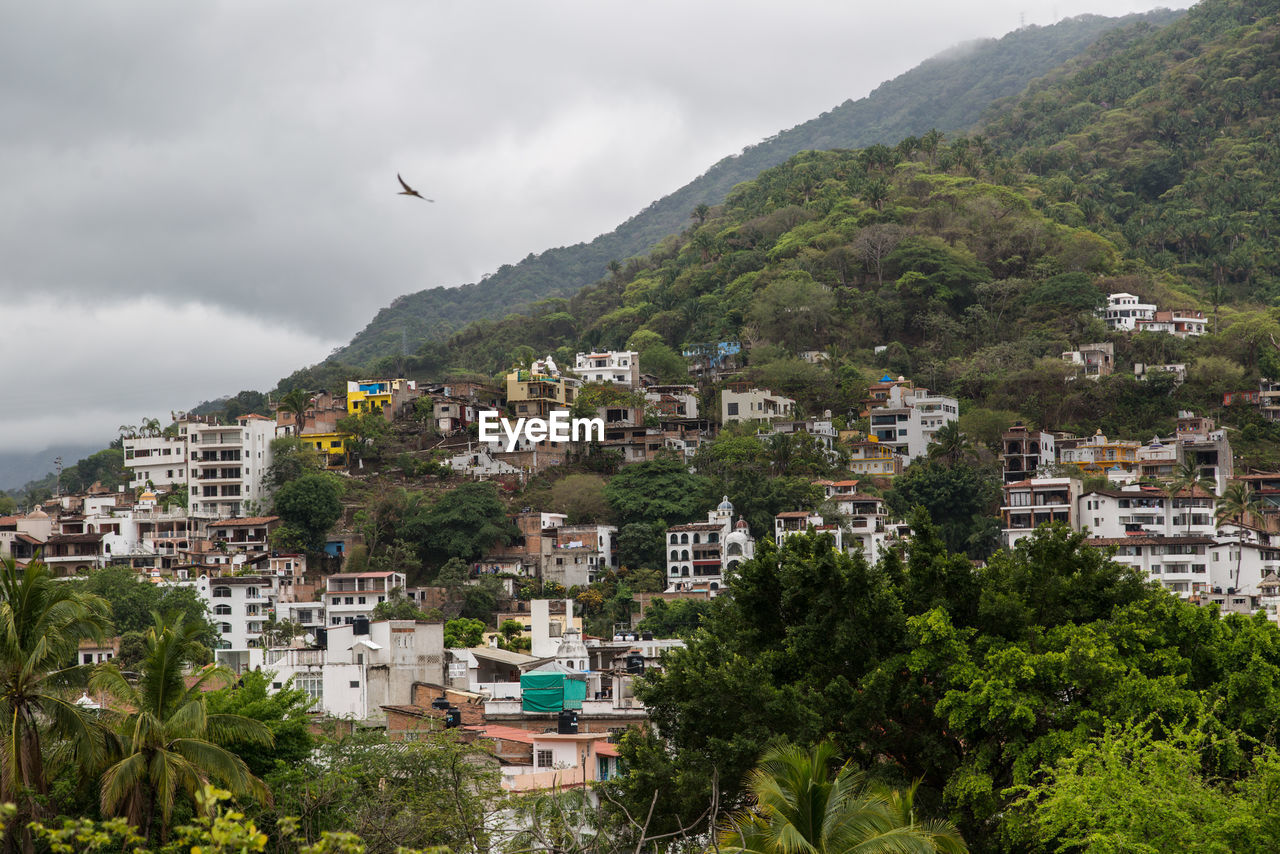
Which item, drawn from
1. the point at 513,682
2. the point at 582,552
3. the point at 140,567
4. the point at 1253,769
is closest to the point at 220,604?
the point at 140,567

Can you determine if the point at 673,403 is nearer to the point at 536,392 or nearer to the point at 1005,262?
the point at 536,392

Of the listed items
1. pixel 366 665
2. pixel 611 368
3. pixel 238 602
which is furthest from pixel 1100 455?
pixel 366 665

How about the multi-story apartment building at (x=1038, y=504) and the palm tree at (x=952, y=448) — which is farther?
the palm tree at (x=952, y=448)

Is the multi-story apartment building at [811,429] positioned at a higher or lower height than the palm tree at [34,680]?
higher

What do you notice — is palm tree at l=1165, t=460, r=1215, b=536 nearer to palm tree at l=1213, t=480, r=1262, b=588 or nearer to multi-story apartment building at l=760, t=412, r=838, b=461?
palm tree at l=1213, t=480, r=1262, b=588

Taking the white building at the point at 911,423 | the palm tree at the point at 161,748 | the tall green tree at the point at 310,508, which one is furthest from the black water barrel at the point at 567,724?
the white building at the point at 911,423

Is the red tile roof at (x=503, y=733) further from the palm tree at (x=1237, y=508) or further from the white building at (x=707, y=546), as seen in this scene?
the palm tree at (x=1237, y=508)

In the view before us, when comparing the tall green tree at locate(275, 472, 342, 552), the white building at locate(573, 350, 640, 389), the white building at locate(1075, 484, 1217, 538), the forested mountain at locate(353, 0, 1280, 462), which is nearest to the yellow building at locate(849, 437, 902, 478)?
the forested mountain at locate(353, 0, 1280, 462)
